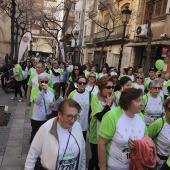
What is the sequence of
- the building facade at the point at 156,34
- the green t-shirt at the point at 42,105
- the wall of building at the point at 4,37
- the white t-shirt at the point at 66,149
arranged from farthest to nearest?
the wall of building at the point at 4,37 → the building facade at the point at 156,34 → the green t-shirt at the point at 42,105 → the white t-shirt at the point at 66,149

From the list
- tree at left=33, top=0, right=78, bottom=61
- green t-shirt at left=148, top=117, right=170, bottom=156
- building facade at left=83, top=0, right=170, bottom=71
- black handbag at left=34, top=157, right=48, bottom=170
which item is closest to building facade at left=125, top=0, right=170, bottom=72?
building facade at left=83, top=0, right=170, bottom=71

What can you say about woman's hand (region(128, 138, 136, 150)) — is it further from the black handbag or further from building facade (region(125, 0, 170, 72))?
building facade (region(125, 0, 170, 72))

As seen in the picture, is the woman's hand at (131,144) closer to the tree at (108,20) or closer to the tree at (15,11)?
the tree at (15,11)

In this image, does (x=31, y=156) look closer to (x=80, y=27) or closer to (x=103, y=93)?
(x=103, y=93)

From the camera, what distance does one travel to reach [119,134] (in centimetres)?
242

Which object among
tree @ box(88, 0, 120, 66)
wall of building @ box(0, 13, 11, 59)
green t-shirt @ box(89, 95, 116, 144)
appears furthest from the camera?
wall of building @ box(0, 13, 11, 59)

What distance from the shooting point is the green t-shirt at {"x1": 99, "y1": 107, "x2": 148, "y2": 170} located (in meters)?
2.43

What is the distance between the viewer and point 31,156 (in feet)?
7.48

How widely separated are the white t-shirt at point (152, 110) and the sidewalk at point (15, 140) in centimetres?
252

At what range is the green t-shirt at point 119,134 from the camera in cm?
243

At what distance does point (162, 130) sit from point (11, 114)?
569cm

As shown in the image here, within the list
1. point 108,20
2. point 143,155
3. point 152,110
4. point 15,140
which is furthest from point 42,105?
point 108,20

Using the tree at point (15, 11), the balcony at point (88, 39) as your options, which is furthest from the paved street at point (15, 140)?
the balcony at point (88, 39)

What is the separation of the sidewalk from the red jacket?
8.11ft
